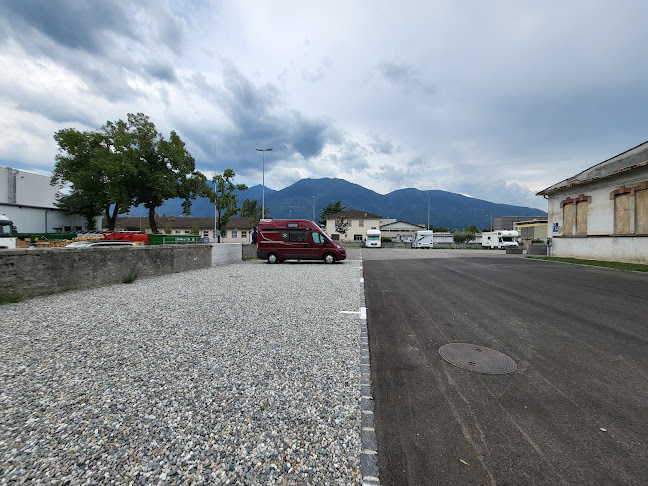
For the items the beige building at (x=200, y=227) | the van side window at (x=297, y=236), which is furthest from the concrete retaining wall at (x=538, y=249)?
the beige building at (x=200, y=227)

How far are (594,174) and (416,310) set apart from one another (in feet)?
69.1

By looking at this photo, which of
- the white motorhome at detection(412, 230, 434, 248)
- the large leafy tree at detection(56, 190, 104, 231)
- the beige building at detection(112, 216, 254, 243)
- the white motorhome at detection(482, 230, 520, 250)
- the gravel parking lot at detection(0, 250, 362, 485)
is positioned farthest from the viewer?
the beige building at detection(112, 216, 254, 243)

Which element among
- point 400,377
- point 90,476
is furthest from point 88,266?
point 400,377

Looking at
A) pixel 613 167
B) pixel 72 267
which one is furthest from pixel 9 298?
pixel 613 167

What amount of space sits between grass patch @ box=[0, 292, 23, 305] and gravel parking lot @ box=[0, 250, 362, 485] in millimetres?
1229

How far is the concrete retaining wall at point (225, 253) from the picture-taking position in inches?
714

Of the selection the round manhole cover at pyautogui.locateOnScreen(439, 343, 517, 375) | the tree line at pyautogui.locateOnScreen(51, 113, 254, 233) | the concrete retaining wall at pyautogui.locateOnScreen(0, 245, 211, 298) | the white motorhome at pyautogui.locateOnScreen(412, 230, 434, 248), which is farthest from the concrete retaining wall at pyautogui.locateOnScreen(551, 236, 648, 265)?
the tree line at pyautogui.locateOnScreen(51, 113, 254, 233)

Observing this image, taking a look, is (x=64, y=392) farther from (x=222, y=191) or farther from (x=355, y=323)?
(x=222, y=191)

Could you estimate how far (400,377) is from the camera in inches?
142

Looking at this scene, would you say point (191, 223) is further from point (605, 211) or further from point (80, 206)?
point (605, 211)

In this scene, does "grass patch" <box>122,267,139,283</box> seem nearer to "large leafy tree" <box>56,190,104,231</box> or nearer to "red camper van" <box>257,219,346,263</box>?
"red camper van" <box>257,219,346,263</box>

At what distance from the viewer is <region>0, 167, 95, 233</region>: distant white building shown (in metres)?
38.9

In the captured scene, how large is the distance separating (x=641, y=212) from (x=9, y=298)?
84.6 ft

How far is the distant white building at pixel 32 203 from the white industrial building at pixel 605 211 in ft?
184
